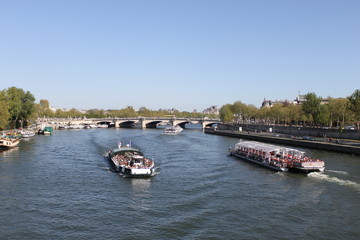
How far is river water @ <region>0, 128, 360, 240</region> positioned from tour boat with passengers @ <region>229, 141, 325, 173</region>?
1.20 m

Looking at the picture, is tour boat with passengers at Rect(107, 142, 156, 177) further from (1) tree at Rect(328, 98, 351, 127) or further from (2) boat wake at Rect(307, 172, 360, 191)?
(1) tree at Rect(328, 98, 351, 127)

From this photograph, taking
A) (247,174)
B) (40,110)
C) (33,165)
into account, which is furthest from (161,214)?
(40,110)

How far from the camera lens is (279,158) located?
4853 cm

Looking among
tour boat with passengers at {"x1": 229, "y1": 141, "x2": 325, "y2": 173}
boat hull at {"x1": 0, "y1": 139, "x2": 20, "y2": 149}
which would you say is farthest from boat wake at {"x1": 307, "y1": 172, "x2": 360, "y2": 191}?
boat hull at {"x1": 0, "y1": 139, "x2": 20, "y2": 149}

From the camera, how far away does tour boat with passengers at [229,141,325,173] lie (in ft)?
141

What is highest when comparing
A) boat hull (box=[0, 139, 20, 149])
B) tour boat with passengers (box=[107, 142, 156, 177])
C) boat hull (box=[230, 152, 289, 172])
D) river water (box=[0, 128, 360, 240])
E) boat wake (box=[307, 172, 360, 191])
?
boat hull (box=[0, 139, 20, 149])

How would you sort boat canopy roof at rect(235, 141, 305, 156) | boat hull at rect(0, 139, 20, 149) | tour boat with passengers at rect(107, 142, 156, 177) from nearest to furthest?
tour boat with passengers at rect(107, 142, 156, 177), boat canopy roof at rect(235, 141, 305, 156), boat hull at rect(0, 139, 20, 149)

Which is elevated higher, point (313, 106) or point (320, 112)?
point (313, 106)

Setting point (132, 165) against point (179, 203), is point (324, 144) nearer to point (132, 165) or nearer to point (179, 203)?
point (132, 165)

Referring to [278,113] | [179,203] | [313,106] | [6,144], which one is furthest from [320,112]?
[6,144]

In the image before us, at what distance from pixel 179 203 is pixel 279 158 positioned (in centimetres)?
2322

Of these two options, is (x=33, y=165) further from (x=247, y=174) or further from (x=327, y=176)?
(x=327, y=176)

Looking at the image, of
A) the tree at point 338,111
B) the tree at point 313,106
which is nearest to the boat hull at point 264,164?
the tree at point 313,106

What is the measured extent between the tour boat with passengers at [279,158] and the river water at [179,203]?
120 cm
